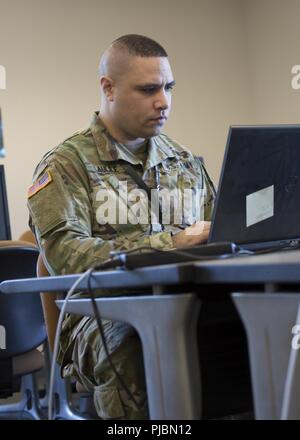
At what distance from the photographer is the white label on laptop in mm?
1333

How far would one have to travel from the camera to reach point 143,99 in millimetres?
1967

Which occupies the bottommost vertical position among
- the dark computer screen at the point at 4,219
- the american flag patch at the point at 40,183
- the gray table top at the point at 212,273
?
the dark computer screen at the point at 4,219

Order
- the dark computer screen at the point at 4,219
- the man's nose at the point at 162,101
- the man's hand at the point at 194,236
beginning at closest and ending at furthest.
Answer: the man's hand at the point at 194,236 → the man's nose at the point at 162,101 → the dark computer screen at the point at 4,219

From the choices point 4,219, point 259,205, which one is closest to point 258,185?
point 259,205

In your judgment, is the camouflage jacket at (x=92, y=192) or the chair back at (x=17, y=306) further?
the chair back at (x=17, y=306)

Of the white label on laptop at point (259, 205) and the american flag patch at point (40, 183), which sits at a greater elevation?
the american flag patch at point (40, 183)

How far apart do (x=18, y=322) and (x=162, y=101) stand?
108 centimetres

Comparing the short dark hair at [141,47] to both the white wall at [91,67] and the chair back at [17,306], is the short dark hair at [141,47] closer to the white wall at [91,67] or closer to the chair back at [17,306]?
the chair back at [17,306]

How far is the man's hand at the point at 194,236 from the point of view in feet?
4.92

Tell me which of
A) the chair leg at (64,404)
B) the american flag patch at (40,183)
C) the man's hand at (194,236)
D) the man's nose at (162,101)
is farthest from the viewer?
the man's nose at (162,101)

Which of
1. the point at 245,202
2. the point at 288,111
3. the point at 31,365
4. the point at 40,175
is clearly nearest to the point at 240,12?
the point at 288,111

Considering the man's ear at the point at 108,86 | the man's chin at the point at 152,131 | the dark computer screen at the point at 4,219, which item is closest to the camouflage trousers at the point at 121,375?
the man's chin at the point at 152,131

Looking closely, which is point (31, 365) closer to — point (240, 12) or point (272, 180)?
point (272, 180)

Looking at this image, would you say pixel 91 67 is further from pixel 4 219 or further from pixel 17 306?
pixel 17 306
